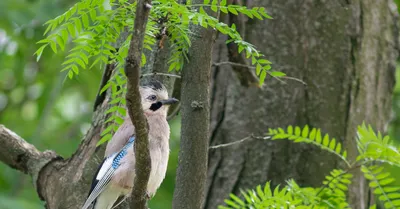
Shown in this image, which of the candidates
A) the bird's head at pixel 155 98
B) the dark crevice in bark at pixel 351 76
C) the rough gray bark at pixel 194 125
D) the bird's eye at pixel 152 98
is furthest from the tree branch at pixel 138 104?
the dark crevice in bark at pixel 351 76

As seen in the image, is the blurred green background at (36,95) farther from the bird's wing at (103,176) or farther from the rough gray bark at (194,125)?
the rough gray bark at (194,125)

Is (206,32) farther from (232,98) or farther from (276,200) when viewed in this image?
(232,98)

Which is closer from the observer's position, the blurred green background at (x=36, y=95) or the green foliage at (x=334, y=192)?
the green foliage at (x=334, y=192)

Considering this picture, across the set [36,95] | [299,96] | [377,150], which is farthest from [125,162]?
[36,95]

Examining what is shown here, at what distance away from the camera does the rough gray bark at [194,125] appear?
4.27 meters

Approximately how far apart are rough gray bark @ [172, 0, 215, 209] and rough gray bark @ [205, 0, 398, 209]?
6.12 feet

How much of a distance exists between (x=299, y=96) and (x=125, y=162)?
1.83 m

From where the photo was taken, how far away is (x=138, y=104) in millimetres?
3164

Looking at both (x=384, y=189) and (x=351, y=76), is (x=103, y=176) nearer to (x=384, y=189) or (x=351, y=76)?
(x=384, y=189)

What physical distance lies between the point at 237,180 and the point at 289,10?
4.92 feet

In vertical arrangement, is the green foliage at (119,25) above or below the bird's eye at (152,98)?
above

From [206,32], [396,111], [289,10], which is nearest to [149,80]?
[206,32]

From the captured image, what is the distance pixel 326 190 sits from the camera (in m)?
4.36

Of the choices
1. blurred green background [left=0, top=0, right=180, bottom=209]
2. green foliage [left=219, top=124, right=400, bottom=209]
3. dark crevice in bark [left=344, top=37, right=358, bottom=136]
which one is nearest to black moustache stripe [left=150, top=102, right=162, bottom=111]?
green foliage [left=219, top=124, right=400, bottom=209]
